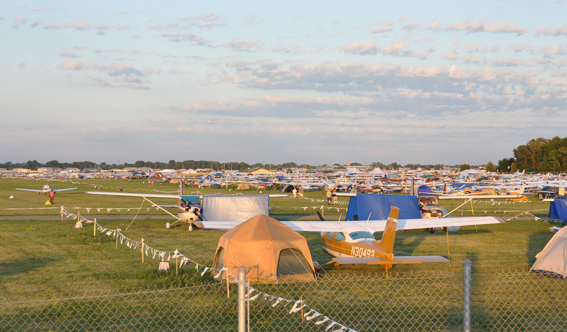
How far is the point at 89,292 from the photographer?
11.5 metres

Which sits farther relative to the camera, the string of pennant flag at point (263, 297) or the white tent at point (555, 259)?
the white tent at point (555, 259)

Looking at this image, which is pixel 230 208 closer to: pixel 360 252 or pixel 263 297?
pixel 360 252

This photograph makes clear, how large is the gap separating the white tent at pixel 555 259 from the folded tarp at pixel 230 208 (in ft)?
50.9

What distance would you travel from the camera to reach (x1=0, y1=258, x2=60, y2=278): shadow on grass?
1375 cm

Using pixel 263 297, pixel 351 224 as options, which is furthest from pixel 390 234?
pixel 263 297

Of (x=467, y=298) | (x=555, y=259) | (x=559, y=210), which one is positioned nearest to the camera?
(x=467, y=298)

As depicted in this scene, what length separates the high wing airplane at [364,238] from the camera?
12867 millimetres

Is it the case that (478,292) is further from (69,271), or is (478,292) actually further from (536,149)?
(536,149)

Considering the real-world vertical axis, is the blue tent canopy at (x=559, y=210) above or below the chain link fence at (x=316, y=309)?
above

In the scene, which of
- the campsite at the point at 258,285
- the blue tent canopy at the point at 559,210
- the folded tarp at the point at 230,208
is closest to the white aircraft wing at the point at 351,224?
the campsite at the point at 258,285

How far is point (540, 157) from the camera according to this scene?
12144cm

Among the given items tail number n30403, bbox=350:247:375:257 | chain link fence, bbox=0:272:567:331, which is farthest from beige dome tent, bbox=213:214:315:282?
tail number n30403, bbox=350:247:375:257

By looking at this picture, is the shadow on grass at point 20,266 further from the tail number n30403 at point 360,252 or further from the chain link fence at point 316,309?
the tail number n30403 at point 360,252

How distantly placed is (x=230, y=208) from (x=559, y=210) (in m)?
20.5
